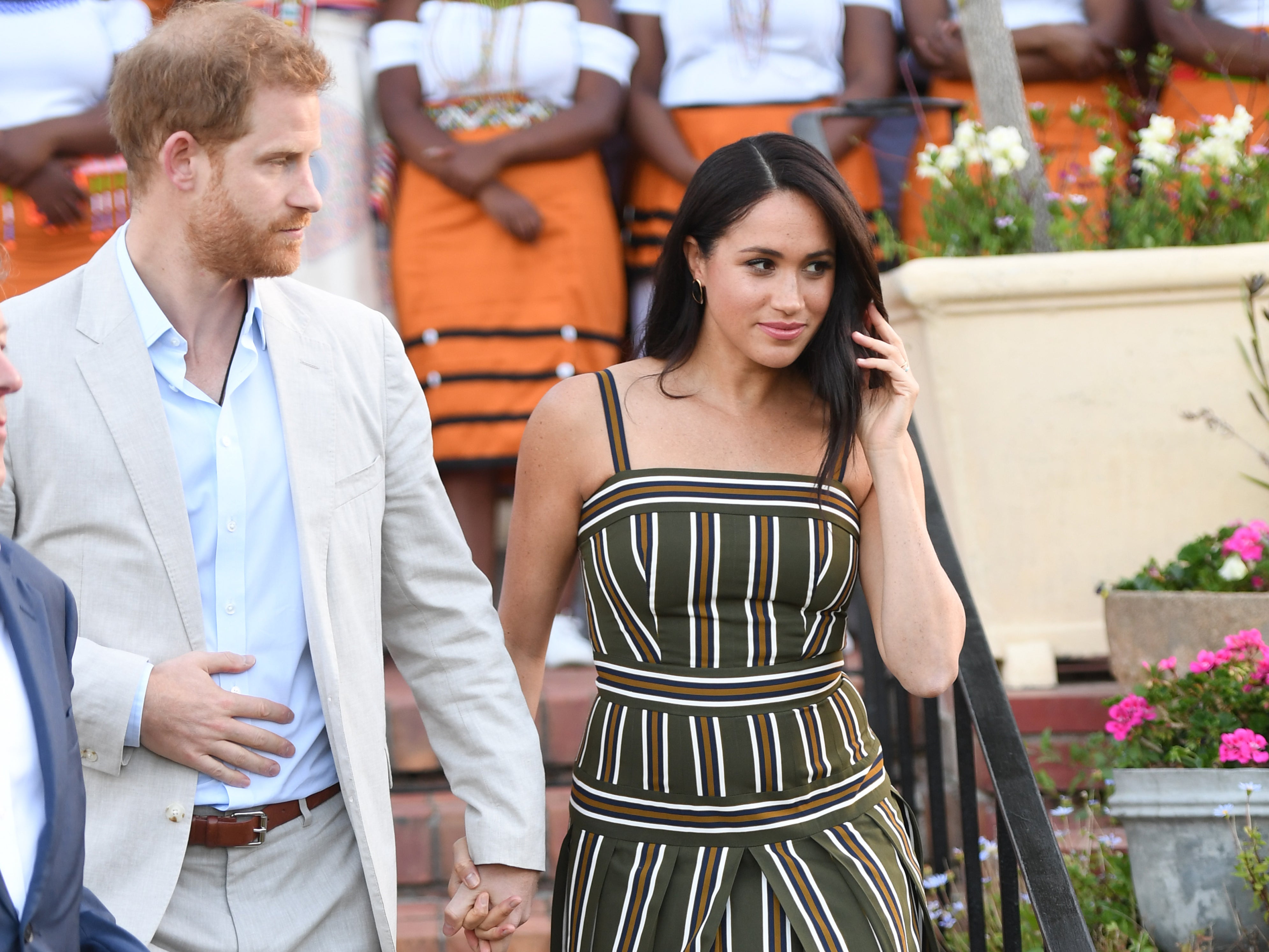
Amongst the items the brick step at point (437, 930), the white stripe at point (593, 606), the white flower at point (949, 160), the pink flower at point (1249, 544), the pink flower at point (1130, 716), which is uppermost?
the white flower at point (949, 160)

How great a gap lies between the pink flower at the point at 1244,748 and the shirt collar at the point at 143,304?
1813 mm

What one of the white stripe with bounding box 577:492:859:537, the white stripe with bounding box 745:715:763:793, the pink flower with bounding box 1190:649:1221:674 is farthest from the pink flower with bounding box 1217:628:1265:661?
the white stripe with bounding box 745:715:763:793

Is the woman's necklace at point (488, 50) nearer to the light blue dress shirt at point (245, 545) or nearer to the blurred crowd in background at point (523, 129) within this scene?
the blurred crowd in background at point (523, 129)

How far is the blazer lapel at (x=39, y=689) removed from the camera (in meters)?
1.22

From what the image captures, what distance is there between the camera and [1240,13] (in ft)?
13.8

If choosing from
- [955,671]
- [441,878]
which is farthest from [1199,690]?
[441,878]

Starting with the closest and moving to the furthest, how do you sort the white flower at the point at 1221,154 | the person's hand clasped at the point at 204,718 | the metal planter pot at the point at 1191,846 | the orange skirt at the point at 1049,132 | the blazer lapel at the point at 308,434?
the person's hand clasped at the point at 204,718 < the blazer lapel at the point at 308,434 < the metal planter pot at the point at 1191,846 < the white flower at the point at 1221,154 < the orange skirt at the point at 1049,132

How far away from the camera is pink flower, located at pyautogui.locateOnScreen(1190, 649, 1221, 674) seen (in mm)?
2553

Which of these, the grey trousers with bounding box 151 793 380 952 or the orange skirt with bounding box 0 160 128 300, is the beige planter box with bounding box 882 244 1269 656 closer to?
the grey trousers with bounding box 151 793 380 952

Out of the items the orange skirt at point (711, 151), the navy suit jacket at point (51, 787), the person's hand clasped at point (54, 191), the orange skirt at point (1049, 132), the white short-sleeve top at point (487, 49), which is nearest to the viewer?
the navy suit jacket at point (51, 787)

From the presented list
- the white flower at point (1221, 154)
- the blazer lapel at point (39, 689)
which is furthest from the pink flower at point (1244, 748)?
the blazer lapel at point (39, 689)

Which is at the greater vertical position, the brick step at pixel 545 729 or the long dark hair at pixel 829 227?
the long dark hair at pixel 829 227

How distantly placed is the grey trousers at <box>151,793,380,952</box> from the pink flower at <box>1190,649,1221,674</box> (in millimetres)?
1605

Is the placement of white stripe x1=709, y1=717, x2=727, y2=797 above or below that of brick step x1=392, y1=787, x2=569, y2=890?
above
